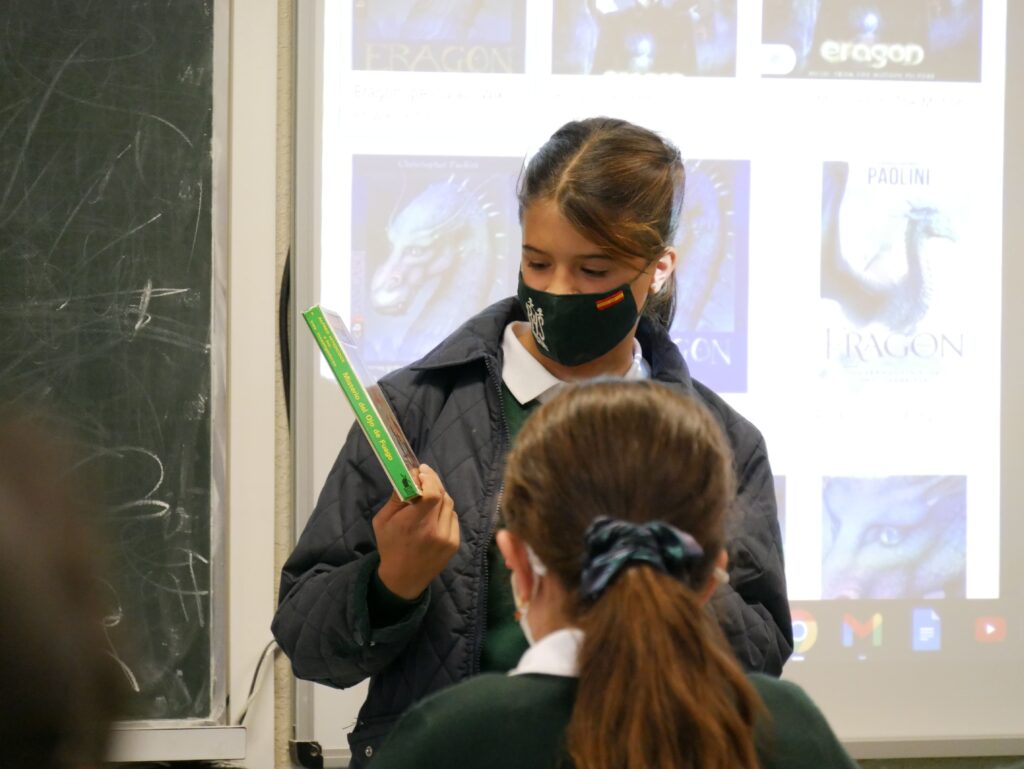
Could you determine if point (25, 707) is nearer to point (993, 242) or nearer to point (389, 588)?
point (389, 588)

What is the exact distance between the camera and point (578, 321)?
165cm

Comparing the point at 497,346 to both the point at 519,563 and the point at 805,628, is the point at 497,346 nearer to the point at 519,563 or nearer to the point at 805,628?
the point at 519,563

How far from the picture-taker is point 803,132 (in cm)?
285

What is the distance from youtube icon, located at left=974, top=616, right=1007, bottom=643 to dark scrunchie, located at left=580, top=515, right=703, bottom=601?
6.71 ft

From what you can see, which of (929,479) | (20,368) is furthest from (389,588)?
(929,479)

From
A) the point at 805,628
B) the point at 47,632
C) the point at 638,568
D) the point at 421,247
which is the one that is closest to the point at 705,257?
the point at 421,247

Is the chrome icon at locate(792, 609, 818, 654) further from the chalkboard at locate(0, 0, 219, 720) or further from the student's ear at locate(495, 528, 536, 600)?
the student's ear at locate(495, 528, 536, 600)

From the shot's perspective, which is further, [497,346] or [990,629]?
[990,629]

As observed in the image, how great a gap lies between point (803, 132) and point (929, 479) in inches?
33.7

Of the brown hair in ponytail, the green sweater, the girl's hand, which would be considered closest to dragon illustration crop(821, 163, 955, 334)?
the girl's hand

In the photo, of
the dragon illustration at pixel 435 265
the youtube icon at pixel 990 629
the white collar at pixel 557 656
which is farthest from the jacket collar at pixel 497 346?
the youtube icon at pixel 990 629

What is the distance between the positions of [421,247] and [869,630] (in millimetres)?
1353

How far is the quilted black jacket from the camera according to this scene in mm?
1536

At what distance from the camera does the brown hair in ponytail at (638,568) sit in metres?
1.02
